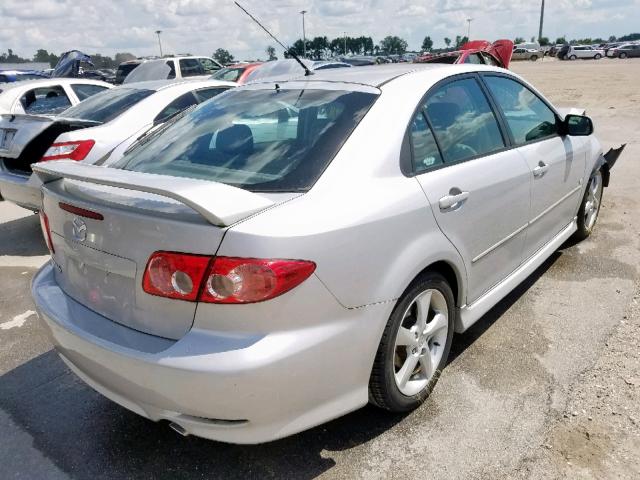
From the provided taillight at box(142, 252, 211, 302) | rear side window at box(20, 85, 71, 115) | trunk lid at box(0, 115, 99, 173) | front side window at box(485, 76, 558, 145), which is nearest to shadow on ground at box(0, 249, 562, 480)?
taillight at box(142, 252, 211, 302)

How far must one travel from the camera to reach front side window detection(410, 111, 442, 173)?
98.3 inches

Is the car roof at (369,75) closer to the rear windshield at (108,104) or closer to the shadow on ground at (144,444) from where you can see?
the shadow on ground at (144,444)

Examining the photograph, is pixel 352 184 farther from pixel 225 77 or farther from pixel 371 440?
pixel 225 77

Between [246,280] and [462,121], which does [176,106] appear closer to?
[462,121]

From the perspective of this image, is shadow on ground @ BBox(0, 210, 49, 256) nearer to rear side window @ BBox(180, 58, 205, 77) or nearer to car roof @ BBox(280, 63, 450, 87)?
car roof @ BBox(280, 63, 450, 87)

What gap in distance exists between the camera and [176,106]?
6051 millimetres

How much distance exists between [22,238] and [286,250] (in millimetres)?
4970

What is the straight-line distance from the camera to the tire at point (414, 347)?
230 centimetres

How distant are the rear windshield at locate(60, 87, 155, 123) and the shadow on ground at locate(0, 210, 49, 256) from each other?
1348 millimetres

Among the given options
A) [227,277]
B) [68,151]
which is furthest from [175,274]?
[68,151]

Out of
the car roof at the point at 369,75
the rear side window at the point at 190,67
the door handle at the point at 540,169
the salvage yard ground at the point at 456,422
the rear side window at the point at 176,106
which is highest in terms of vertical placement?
the car roof at the point at 369,75

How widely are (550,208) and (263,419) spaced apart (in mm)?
2627

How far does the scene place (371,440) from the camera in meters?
2.46

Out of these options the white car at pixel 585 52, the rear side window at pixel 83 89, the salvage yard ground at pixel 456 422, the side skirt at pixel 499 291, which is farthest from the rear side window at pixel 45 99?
the white car at pixel 585 52
